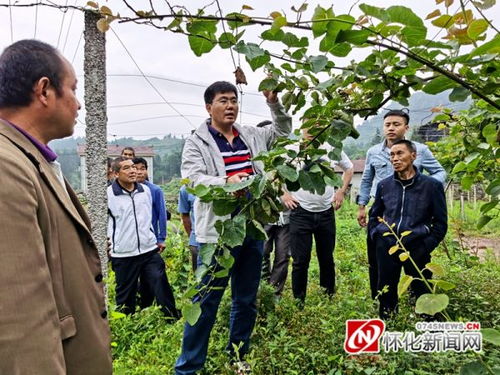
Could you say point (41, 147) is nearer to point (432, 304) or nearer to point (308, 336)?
point (432, 304)

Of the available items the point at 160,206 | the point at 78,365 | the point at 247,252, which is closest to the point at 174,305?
the point at 160,206

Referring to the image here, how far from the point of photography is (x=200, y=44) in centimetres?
112

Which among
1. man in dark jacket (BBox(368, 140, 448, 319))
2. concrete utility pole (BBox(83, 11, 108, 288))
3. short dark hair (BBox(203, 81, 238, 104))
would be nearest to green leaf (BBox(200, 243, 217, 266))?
short dark hair (BBox(203, 81, 238, 104))

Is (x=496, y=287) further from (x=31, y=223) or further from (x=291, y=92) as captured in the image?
(x=31, y=223)

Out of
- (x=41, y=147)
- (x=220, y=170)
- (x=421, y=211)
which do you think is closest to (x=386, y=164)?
(x=421, y=211)

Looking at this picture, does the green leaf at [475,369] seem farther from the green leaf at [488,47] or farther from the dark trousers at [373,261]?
the dark trousers at [373,261]

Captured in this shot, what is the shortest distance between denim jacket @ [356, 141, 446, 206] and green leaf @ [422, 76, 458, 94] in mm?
2274

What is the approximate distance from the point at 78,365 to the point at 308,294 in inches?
119

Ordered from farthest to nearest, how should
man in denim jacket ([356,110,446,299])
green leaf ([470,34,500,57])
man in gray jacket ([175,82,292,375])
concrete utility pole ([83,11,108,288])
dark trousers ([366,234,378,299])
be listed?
dark trousers ([366,234,378,299]) → man in denim jacket ([356,110,446,299]) → concrete utility pole ([83,11,108,288]) → man in gray jacket ([175,82,292,375]) → green leaf ([470,34,500,57])

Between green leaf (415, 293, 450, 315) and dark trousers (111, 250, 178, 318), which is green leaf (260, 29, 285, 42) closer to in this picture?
green leaf (415, 293, 450, 315)

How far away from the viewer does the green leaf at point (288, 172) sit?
1.32 meters

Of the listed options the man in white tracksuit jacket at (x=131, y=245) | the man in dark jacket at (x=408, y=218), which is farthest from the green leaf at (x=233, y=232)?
the man in white tracksuit jacket at (x=131, y=245)

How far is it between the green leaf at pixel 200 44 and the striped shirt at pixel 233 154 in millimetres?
1251

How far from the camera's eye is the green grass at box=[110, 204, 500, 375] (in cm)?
234
